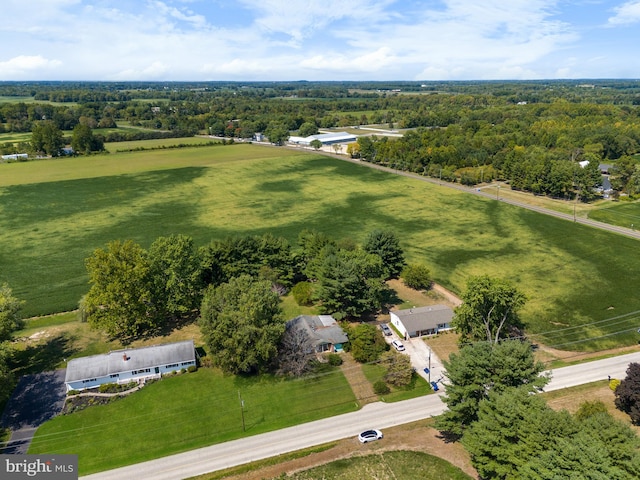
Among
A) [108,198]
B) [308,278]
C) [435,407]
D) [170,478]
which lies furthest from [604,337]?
[108,198]

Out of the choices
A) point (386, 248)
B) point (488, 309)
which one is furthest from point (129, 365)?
point (488, 309)

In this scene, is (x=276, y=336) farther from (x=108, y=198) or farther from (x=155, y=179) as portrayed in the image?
(x=155, y=179)

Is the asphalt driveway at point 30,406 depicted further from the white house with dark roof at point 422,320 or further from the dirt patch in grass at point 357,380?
the white house with dark roof at point 422,320

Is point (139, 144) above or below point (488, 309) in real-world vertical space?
above

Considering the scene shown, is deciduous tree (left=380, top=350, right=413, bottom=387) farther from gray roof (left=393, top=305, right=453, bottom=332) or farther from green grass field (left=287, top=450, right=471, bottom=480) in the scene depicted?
green grass field (left=287, top=450, right=471, bottom=480)

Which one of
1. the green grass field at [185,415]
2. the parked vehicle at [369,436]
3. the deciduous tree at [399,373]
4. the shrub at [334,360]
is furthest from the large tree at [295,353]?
the parked vehicle at [369,436]

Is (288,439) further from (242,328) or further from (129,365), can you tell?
(129,365)
